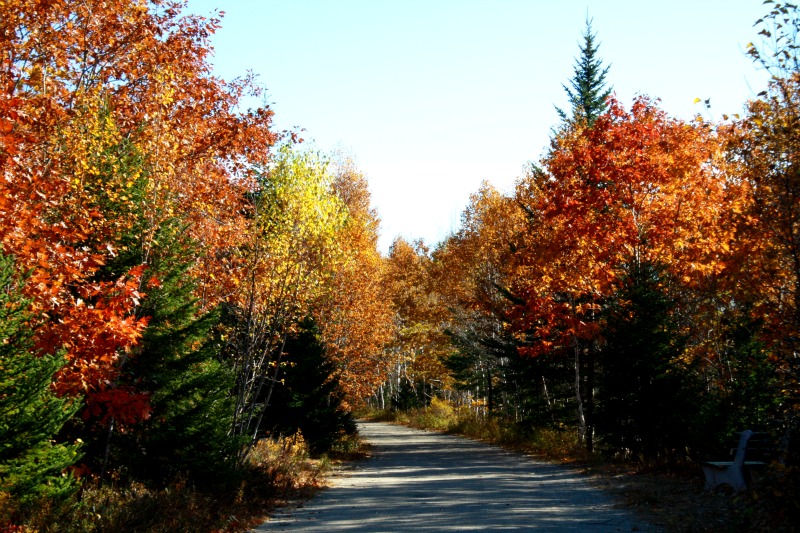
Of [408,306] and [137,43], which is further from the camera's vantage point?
[408,306]

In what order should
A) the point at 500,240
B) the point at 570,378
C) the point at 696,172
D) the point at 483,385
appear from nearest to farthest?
the point at 696,172 → the point at 570,378 → the point at 500,240 → the point at 483,385

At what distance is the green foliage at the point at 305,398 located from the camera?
74.2 ft

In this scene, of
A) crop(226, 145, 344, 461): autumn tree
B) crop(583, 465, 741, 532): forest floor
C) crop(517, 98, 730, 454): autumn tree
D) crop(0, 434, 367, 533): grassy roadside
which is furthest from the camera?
crop(517, 98, 730, 454): autumn tree

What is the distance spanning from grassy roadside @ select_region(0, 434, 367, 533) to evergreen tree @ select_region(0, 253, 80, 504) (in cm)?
48

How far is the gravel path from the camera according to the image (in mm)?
10242

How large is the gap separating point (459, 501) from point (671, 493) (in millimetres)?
3908

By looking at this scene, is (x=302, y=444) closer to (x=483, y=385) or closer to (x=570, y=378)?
(x=570, y=378)

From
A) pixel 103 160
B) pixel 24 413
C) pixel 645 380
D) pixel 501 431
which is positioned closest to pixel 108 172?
pixel 103 160

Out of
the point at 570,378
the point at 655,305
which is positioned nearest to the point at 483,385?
the point at 570,378

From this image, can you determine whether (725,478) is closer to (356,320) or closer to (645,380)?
(645,380)

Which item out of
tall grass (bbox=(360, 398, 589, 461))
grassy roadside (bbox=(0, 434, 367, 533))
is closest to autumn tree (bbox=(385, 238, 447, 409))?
tall grass (bbox=(360, 398, 589, 461))

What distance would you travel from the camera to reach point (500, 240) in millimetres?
32156

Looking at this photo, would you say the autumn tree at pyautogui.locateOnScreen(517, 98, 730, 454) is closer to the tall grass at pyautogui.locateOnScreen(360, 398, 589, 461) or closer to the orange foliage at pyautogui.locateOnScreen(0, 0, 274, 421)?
the tall grass at pyautogui.locateOnScreen(360, 398, 589, 461)

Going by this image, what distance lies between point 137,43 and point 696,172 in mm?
18128
